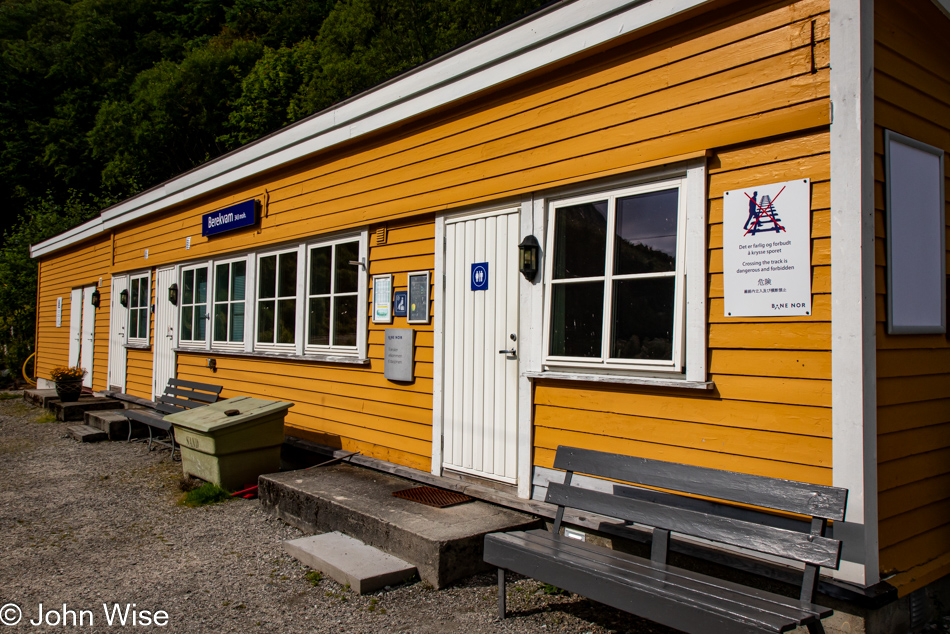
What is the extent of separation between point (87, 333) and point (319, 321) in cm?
962

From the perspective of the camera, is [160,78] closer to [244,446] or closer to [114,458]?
[114,458]

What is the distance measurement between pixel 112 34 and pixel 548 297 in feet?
125

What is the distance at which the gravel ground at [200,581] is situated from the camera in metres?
3.60

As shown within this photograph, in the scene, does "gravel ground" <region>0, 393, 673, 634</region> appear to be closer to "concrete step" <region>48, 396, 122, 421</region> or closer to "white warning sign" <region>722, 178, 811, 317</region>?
"white warning sign" <region>722, 178, 811, 317</region>

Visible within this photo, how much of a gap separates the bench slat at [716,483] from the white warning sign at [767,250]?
89 cm

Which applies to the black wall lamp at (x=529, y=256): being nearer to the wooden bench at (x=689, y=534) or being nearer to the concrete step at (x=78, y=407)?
the wooden bench at (x=689, y=534)

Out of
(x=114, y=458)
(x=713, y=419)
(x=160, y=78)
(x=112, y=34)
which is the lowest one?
(x=114, y=458)

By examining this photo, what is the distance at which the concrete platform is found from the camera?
4043 millimetres

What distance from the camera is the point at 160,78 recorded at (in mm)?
31297

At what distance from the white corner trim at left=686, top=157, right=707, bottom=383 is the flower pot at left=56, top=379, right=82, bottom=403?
11807mm

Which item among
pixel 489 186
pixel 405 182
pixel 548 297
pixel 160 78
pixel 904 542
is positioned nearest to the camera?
pixel 904 542

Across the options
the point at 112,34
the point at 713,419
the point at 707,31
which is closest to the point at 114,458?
the point at 713,419
